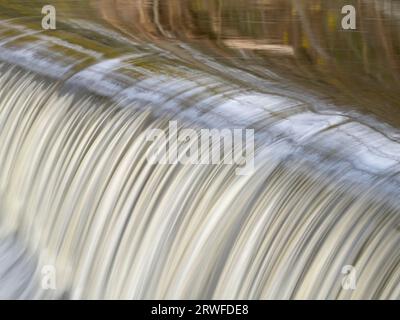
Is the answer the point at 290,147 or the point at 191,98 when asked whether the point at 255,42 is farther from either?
the point at 290,147

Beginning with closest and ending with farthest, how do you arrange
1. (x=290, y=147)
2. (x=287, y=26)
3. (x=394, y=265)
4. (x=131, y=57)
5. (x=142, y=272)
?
1. (x=394, y=265)
2. (x=290, y=147)
3. (x=142, y=272)
4. (x=131, y=57)
5. (x=287, y=26)

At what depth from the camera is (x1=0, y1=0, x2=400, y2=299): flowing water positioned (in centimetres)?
386

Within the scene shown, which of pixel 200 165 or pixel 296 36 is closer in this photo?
pixel 200 165

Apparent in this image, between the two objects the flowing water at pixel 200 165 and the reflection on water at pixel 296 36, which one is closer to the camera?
the flowing water at pixel 200 165

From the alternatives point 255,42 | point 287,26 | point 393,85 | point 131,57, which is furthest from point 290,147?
point 287,26

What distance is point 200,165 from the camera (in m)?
4.47

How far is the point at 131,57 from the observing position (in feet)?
18.8

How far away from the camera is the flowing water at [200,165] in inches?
152

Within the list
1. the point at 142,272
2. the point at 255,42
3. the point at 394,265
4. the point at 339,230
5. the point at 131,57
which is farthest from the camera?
the point at 255,42

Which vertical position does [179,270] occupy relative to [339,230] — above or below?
below

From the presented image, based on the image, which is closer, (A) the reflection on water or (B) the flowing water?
(B) the flowing water

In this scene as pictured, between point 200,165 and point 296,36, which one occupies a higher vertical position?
point 296,36

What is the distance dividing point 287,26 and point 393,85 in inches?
66.9

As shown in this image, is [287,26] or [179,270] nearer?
[179,270]
